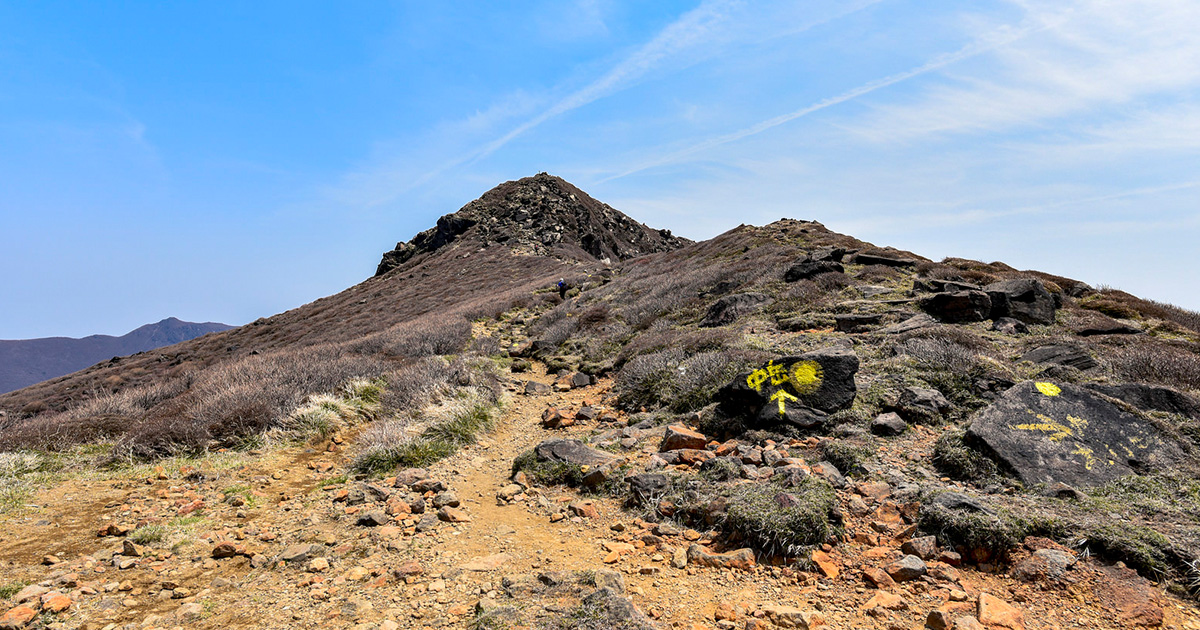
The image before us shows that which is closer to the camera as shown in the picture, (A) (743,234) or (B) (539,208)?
(A) (743,234)

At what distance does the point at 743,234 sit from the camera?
29.3 m

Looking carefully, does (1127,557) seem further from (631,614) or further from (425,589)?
(425,589)

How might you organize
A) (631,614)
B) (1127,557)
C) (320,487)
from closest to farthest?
(631,614) → (1127,557) → (320,487)

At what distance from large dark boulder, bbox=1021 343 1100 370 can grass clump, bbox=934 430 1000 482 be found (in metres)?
3.51

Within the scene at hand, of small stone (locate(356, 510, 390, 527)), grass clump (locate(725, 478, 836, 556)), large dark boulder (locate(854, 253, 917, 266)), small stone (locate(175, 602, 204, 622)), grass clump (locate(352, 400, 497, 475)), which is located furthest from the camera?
large dark boulder (locate(854, 253, 917, 266))

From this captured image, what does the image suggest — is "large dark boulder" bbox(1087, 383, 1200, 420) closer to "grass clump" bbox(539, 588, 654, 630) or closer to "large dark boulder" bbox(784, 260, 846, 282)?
"grass clump" bbox(539, 588, 654, 630)

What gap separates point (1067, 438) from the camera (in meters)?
5.25

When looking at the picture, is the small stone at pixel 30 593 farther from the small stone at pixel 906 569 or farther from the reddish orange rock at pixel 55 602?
the small stone at pixel 906 569

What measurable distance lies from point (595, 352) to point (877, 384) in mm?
7070

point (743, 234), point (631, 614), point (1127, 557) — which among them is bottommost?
point (1127, 557)

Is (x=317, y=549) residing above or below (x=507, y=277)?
below

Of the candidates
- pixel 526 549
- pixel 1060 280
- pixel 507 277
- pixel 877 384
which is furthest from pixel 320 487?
pixel 507 277

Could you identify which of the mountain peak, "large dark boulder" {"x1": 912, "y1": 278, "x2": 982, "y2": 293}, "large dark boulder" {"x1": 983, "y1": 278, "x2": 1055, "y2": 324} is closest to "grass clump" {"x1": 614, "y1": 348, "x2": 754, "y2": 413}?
"large dark boulder" {"x1": 983, "y1": 278, "x2": 1055, "y2": 324}

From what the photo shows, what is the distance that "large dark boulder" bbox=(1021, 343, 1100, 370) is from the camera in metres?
7.40
